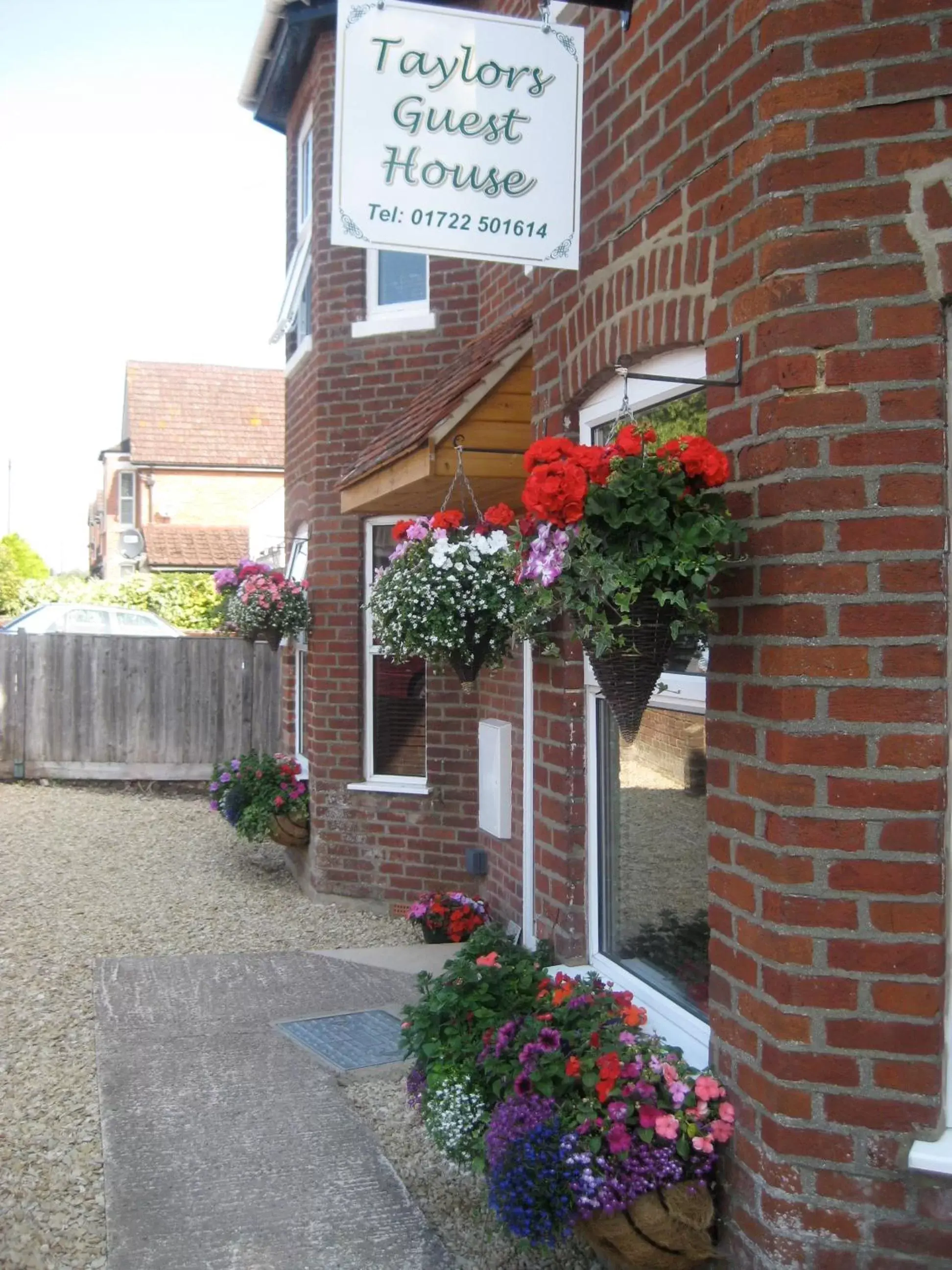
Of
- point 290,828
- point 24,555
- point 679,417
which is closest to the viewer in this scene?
point 679,417

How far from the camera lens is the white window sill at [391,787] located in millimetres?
7473

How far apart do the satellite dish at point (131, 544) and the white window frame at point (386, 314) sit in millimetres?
19981

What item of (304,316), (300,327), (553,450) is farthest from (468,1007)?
(300,327)

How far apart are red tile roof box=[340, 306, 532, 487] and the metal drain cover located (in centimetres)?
264

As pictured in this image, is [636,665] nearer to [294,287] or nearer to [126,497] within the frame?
[294,287]

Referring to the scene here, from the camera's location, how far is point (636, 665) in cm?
303

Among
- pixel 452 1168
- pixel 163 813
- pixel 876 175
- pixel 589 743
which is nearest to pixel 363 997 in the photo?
pixel 452 1168

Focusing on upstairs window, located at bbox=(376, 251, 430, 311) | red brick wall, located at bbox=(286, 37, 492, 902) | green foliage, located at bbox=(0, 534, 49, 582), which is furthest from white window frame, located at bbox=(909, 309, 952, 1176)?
green foliage, located at bbox=(0, 534, 49, 582)

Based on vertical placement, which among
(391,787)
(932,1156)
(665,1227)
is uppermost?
(391,787)

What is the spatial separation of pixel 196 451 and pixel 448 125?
1134 inches

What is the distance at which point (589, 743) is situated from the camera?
13.9 ft

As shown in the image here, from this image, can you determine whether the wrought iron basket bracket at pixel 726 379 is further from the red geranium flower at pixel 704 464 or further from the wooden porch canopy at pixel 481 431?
the wooden porch canopy at pixel 481 431

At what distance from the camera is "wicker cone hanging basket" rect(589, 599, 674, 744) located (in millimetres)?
2949

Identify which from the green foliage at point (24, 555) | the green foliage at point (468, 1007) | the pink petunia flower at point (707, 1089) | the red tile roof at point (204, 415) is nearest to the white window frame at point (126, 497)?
the red tile roof at point (204, 415)
